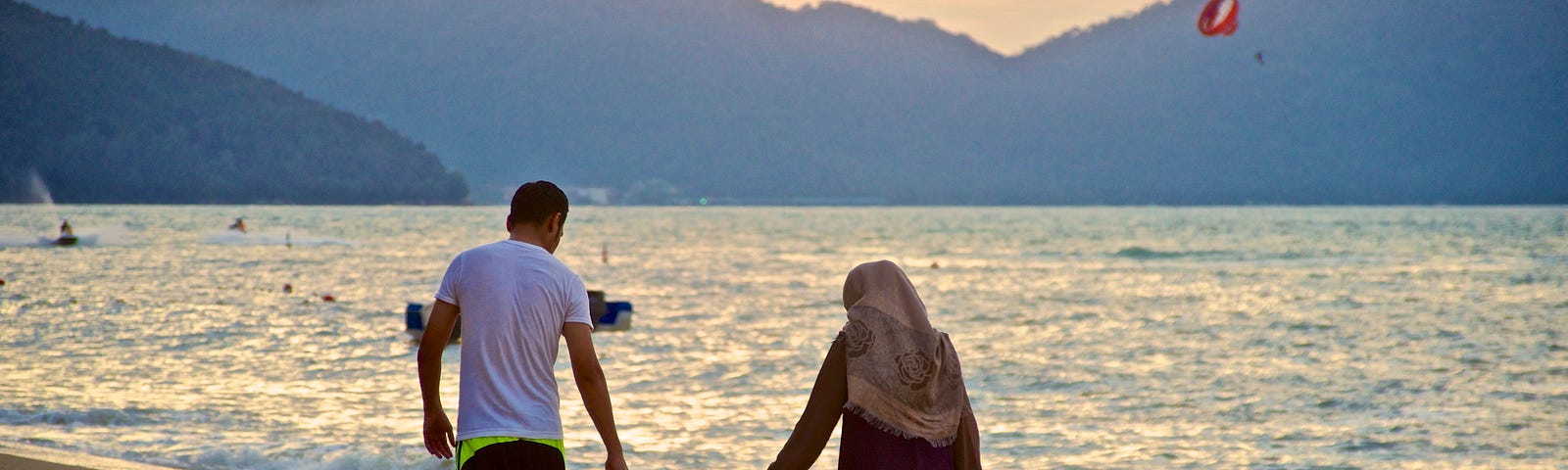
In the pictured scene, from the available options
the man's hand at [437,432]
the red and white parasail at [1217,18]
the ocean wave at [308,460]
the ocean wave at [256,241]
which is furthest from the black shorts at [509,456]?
the ocean wave at [256,241]

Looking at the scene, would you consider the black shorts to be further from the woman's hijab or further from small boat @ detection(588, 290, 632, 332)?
small boat @ detection(588, 290, 632, 332)

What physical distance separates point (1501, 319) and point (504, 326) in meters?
26.7

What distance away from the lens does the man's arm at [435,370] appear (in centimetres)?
389

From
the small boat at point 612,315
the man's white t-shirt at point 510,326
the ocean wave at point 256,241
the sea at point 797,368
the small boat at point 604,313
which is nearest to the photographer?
the man's white t-shirt at point 510,326

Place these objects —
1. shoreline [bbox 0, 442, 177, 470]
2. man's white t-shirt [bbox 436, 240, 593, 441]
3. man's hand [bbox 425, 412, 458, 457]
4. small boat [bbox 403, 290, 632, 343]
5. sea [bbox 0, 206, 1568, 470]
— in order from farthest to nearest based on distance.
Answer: small boat [bbox 403, 290, 632, 343] < sea [bbox 0, 206, 1568, 470] < shoreline [bbox 0, 442, 177, 470] < man's hand [bbox 425, 412, 458, 457] < man's white t-shirt [bbox 436, 240, 593, 441]

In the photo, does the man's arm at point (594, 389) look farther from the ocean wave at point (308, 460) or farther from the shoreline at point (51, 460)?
the ocean wave at point (308, 460)

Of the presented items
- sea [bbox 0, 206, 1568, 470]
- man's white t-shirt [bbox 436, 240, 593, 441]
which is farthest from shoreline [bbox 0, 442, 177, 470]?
man's white t-shirt [bbox 436, 240, 593, 441]

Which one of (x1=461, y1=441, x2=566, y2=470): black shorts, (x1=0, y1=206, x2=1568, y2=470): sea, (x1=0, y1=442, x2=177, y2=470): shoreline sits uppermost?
(x1=461, y1=441, x2=566, y2=470): black shorts

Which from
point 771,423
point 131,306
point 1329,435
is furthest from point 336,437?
point 131,306

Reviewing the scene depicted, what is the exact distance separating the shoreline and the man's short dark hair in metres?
5.60

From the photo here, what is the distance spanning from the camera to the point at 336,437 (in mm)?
10516

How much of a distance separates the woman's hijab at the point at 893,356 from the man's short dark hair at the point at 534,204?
92 centimetres

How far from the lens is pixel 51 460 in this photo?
27.4 ft

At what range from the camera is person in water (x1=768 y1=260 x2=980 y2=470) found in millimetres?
3971
